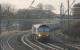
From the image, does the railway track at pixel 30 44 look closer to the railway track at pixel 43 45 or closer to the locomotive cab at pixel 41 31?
the railway track at pixel 43 45

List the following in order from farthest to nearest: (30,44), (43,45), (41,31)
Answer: (41,31)
(43,45)
(30,44)

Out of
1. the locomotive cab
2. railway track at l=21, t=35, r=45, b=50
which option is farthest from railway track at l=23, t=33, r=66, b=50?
the locomotive cab

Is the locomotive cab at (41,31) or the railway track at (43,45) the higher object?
the locomotive cab at (41,31)

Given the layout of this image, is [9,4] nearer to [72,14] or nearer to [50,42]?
[72,14]

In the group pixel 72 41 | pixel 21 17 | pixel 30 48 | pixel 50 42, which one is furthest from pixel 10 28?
pixel 50 42

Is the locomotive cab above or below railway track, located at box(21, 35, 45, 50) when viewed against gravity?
above

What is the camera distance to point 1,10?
539cm

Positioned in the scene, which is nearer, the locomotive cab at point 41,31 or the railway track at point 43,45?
the railway track at point 43,45

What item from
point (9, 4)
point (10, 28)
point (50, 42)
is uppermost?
point (9, 4)

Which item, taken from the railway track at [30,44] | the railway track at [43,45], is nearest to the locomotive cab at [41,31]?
the railway track at [43,45]

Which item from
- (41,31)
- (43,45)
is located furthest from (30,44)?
(41,31)

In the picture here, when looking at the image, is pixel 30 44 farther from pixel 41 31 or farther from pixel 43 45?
pixel 41 31

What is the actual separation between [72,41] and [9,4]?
153cm

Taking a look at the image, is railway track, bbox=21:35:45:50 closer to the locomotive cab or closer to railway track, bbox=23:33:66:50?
railway track, bbox=23:33:66:50
